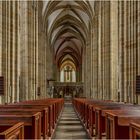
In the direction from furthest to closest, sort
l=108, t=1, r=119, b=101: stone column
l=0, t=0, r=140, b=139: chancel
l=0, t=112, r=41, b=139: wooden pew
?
l=108, t=1, r=119, b=101: stone column → l=0, t=0, r=140, b=139: chancel → l=0, t=112, r=41, b=139: wooden pew

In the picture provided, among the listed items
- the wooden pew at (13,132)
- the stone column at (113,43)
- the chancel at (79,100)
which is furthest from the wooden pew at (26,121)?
the stone column at (113,43)

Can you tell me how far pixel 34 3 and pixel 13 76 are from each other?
1226cm

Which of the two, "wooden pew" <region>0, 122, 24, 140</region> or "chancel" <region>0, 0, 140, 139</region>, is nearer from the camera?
"wooden pew" <region>0, 122, 24, 140</region>

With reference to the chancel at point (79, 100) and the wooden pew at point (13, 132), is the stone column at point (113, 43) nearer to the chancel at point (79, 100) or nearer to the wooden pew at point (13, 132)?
the chancel at point (79, 100)

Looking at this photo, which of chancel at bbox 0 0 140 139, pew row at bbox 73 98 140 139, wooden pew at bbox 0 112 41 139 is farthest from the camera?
pew row at bbox 73 98 140 139

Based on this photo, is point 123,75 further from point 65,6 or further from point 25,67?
point 65,6

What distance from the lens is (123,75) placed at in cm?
1606

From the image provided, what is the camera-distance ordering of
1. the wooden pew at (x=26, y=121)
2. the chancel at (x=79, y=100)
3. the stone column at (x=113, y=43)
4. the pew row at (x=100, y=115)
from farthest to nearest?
the stone column at (x=113, y=43), the pew row at (x=100, y=115), the chancel at (x=79, y=100), the wooden pew at (x=26, y=121)

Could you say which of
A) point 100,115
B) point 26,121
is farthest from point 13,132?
point 100,115

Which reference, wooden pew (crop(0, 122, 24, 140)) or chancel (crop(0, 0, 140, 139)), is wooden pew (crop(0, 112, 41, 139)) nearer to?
chancel (crop(0, 0, 140, 139))

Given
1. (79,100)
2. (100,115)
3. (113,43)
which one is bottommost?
(79,100)

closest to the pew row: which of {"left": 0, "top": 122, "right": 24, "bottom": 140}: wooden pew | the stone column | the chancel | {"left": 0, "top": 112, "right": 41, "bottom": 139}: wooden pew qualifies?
the chancel

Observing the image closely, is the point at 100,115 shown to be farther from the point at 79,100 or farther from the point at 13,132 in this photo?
the point at 79,100

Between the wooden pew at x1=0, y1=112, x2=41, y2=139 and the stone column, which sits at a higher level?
the stone column
